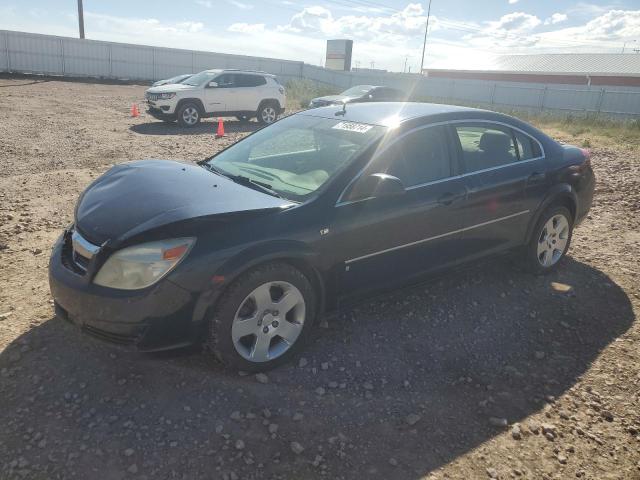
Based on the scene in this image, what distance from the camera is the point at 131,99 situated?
864 inches

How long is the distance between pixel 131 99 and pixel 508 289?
21.0 m

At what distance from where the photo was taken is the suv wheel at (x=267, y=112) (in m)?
16.5

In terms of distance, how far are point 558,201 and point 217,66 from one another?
1342 inches

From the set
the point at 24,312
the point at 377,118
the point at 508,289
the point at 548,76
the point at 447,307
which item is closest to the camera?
the point at 24,312

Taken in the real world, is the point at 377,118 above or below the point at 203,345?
above

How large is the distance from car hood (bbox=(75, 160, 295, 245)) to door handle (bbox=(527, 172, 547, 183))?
98.8 inches

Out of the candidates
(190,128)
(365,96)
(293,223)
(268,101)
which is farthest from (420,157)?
(365,96)

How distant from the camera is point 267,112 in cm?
1672

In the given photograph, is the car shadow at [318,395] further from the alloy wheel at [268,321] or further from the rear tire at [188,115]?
the rear tire at [188,115]

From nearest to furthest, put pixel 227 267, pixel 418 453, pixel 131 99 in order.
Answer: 1. pixel 418 453
2. pixel 227 267
3. pixel 131 99

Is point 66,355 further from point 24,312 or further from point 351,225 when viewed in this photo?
point 351,225

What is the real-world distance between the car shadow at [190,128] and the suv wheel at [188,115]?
0.17 metres

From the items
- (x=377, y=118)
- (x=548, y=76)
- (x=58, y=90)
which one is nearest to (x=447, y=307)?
(x=377, y=118)

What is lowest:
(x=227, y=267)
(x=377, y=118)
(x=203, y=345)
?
(x=203, y=345)
